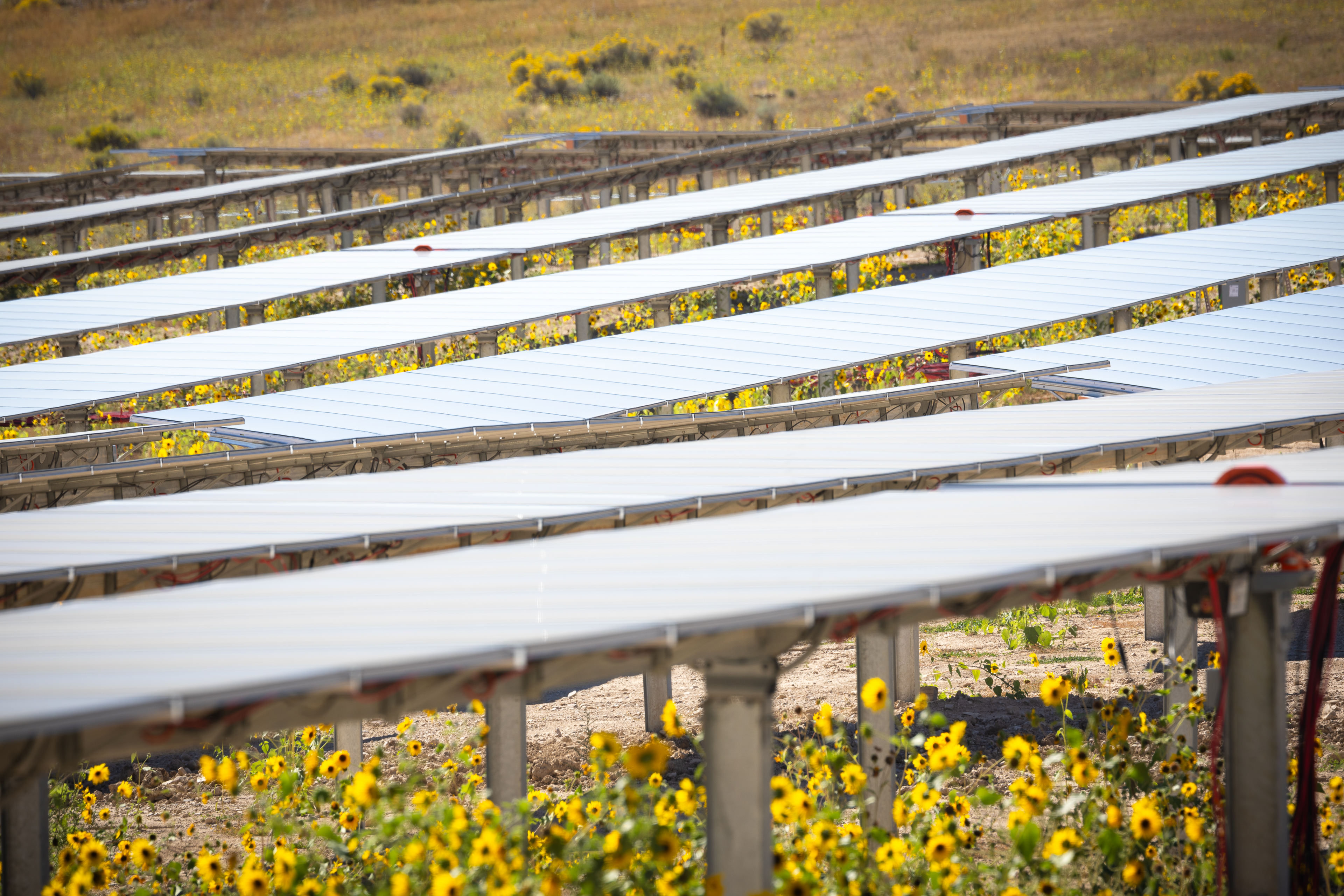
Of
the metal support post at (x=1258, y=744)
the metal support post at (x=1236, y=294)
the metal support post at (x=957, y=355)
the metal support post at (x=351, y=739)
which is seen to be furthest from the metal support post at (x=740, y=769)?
the metal support post at (x=1236, y=294)

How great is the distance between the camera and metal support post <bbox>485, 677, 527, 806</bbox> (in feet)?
18.6

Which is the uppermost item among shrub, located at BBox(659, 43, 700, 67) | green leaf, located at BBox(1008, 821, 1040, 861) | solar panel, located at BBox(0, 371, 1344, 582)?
shrub, located at BBox(659, 43, 700, 67)

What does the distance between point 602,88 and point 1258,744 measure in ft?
180

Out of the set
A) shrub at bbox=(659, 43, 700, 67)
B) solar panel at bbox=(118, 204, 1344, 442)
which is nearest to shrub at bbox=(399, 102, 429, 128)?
shrub at bbox=(659, 43, 700, 67)

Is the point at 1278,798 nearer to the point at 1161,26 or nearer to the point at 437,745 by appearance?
the point at 437,745

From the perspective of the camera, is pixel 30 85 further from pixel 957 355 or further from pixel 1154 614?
pixel 1154 614

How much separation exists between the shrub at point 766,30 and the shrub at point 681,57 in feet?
11.5

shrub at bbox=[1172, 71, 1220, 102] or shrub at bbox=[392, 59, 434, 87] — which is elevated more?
shrub at bbox=[392, 59, 434, 87]

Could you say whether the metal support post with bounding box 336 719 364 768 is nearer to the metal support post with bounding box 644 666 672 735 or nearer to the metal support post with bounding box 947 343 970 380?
the metal support post with bounding box 644 666 672 735

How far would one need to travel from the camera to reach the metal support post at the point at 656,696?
8.54 metres

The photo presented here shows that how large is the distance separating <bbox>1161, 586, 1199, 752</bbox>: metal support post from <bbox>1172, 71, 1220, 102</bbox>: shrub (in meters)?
43.2

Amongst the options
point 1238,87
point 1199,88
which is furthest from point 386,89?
point 1238,87

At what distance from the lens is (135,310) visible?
576 inches

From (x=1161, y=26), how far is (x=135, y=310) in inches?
2168
